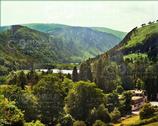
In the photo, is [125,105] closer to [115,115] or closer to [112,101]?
[112,101]

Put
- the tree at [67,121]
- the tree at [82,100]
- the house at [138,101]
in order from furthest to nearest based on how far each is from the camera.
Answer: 1. the house at [138,101]
2. the tree at [82,100]
3. the tree at [67,121]

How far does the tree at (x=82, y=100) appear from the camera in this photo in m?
108

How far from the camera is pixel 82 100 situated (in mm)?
109375

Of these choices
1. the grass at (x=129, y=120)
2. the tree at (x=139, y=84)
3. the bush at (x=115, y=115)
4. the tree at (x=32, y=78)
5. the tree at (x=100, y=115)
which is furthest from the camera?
the tree at (x=139, y=84)

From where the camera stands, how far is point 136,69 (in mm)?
179375

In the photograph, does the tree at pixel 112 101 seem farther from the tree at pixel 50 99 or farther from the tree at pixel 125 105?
the tree at pixel 50 99

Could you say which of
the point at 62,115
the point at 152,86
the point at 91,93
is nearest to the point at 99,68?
the point at 152,86

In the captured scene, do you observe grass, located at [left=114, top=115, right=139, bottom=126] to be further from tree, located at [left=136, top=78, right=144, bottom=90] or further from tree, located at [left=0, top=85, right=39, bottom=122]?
tree, located at [left=136, top=78, right=144, bottom=90]

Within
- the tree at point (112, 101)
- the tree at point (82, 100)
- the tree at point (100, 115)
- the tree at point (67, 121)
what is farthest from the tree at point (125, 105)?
the tree at point (67, 121)

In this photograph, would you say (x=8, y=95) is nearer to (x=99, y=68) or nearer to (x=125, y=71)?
(x=99, y=68)

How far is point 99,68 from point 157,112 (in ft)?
188

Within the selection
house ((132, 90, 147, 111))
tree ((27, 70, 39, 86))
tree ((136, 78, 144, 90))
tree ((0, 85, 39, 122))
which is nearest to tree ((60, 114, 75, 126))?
tree ((0, 85, 39, 122))

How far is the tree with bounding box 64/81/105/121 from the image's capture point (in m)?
108

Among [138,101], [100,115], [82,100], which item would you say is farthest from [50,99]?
[138,101]
